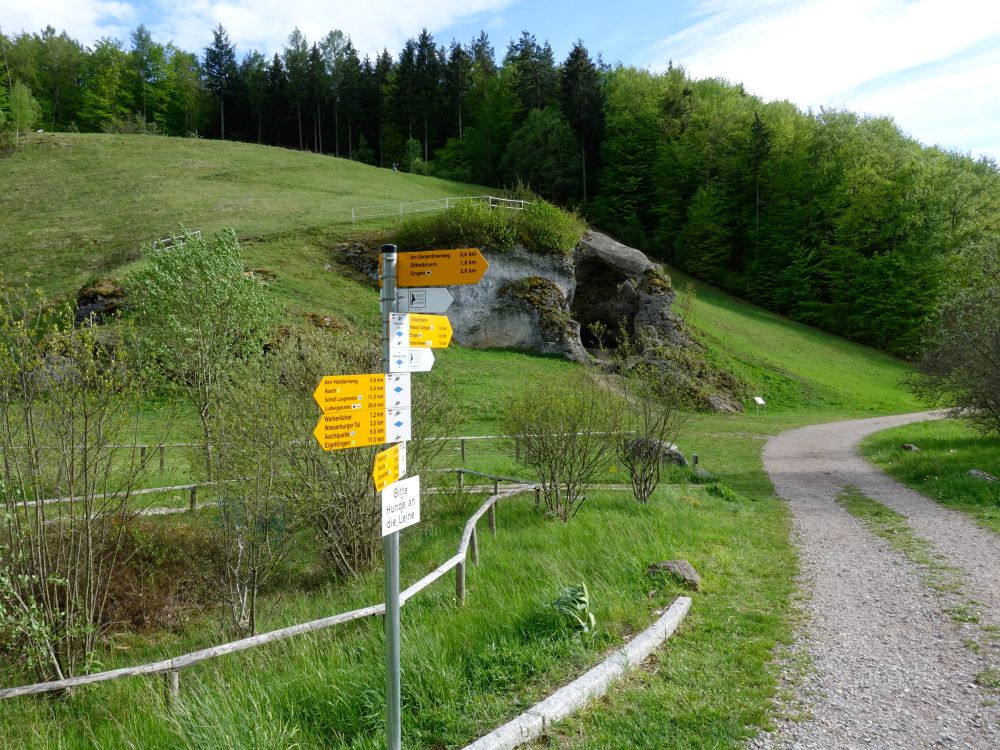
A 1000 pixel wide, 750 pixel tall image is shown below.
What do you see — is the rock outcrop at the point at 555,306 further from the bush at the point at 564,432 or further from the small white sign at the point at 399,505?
the small white sign at the point at 399,505

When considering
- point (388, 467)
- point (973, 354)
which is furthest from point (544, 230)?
point (388, 467)

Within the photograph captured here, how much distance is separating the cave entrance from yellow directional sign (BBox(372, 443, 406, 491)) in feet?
99.7

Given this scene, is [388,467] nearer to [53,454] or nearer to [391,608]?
[391,608]

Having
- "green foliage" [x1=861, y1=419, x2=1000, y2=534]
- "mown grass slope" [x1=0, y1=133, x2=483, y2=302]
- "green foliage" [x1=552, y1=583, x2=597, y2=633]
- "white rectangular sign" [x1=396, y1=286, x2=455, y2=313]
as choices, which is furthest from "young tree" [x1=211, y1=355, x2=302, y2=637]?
"mown grass slope" [x1=0, y1=133, x2=483, y2=302]

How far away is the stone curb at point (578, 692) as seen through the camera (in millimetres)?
3514

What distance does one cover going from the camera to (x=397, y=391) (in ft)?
10.2

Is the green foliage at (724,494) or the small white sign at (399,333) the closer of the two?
the small white sign at (399,333)

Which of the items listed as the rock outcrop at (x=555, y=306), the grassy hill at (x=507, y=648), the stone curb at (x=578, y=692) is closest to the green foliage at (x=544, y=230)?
the rock outcrop at (x=555, y=306)

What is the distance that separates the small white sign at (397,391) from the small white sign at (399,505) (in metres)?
0.39

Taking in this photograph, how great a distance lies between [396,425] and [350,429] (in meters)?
0.26

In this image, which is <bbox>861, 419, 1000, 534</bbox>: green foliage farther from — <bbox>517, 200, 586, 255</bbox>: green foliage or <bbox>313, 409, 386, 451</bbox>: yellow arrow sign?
<bbox>517, 200, 586, 255</bbox>: green foliage

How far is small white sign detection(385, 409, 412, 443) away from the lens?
3.08 m

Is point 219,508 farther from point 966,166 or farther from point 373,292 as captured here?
point 966,166

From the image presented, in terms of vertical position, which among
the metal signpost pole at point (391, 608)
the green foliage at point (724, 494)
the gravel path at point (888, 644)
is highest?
the metal signpost pole at point (391, 608)
